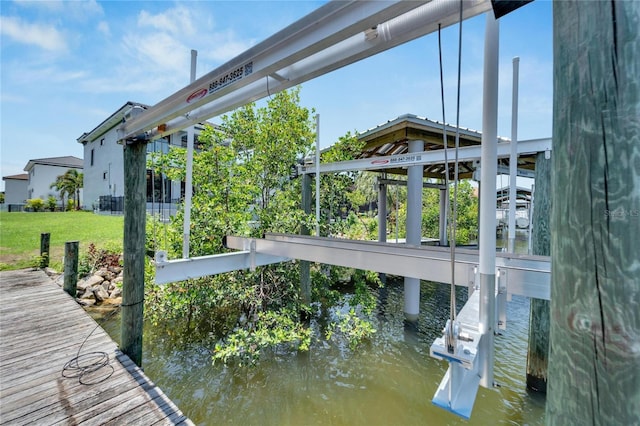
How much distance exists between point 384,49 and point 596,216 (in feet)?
3.75

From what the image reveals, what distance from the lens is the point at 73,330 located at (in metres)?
4.15

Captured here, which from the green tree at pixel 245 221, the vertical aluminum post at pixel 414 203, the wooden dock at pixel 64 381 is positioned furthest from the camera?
the vertical aluminum post at pixel 414 203

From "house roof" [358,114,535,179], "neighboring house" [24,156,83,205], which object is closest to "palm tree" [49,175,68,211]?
"neighboring house" [24,156,83,205]

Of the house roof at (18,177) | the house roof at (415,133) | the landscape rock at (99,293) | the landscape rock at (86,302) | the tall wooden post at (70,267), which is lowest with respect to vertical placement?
the landscape rock at (86,302)

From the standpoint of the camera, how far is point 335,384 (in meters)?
4.15

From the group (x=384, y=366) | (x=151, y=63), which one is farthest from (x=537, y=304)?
(x=151, y=63)

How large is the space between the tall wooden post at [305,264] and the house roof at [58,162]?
32614mm

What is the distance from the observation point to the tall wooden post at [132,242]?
130 inches

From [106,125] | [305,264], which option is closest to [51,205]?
[106,125]

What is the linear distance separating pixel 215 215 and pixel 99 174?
61.5 ft

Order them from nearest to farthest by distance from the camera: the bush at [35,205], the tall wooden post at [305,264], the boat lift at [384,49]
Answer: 1. the boat lift at [384,49]
2. the tall wooden post at [305,264]
3. the bush at [35,205]

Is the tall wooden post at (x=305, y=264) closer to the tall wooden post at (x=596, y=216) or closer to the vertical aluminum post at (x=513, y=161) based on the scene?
the vertical aluminum post at (x=513, y=161)

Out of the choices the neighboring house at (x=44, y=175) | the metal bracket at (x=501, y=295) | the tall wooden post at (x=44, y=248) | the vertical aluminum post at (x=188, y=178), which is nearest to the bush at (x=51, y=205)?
the neighboring house at (x=44, y=175)

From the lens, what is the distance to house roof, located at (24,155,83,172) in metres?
25.8
